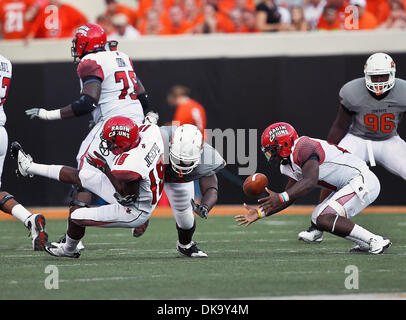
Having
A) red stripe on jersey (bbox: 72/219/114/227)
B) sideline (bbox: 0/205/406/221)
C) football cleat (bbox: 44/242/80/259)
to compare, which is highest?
red stripe on jersey (bbox: 72/219/114/227)

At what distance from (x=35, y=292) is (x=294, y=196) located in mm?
2209

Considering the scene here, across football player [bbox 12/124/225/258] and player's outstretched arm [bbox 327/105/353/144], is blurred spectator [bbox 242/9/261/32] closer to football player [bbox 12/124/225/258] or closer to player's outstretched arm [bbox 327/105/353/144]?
player's outstretched arm [bbox 327/105/353/144]

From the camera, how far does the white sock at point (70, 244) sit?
678 cm

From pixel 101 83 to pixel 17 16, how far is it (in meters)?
5.91

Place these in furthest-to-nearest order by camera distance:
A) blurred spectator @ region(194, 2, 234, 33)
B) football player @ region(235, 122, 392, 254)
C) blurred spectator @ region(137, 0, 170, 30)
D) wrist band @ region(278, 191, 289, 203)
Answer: blurred spectator @ region(137, 0, 170, 30)
blurred spectator @ region(194, 2, 234, 33)
football player @ region(235, 122, 392, 254)
wrist band @ region(278, 191, 289, 203)

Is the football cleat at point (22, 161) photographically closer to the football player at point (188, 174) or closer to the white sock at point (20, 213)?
the white sock at point (20, 213)

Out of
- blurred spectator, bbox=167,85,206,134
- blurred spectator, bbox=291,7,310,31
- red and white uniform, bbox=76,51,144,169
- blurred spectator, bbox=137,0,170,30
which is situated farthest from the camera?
blurred spectator, bbox=137,0,170,30

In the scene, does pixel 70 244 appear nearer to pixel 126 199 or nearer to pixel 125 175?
pixel 126 199

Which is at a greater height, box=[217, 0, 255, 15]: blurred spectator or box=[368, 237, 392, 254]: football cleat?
box=[217, 0, 255, 15]: blurred spectator

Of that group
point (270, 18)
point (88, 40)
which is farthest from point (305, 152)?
point (270, 18)

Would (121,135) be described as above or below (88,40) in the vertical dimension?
below

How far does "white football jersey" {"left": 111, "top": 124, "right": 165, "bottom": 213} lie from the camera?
20.3 ft

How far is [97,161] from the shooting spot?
6965 mm

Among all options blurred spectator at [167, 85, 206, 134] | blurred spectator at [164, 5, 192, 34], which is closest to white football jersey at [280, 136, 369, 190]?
blurred spectator at [167, 85, 206, 134]
